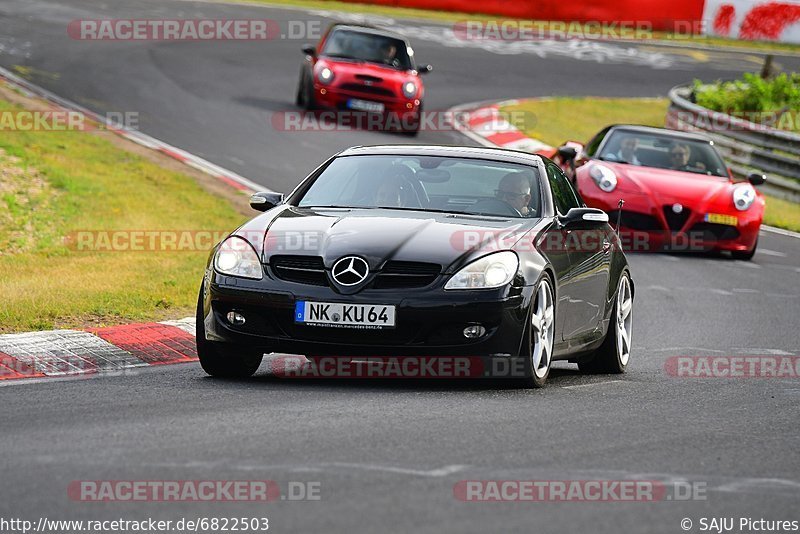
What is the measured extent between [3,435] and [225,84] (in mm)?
20001

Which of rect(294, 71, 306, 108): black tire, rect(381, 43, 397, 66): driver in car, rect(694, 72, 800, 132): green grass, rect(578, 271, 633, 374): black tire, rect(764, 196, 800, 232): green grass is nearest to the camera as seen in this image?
rect(578, 271, 633, 374): black tire

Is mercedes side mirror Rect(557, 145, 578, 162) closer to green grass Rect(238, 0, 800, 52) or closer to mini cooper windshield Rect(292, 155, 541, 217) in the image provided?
mini cooper windshield Rect(292, 155, 541, 217)

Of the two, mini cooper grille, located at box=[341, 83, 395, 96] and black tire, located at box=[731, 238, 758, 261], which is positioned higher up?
mini cooper grille, located at box=[341, 83, 395, 96]

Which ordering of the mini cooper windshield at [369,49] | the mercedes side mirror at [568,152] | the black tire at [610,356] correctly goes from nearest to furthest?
the black tire at [610,356] → the mercedes side mirror at [568,152] → the mini cooper windshield at [369,49]

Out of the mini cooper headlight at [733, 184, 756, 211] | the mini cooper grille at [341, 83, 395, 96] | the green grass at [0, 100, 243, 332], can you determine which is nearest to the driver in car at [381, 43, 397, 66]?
the mini cooper grille at [341, 83, 395, 96]

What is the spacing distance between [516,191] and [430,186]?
1.67 ft

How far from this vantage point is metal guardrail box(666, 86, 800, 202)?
2367cm

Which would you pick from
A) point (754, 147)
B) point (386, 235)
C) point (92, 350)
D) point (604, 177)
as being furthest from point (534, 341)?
point (754, 147)

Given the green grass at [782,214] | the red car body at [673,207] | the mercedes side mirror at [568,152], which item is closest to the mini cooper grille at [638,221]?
the red car body at [673,207]

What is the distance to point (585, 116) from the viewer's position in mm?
29453

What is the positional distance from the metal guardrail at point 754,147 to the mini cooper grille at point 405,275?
16.8 metres

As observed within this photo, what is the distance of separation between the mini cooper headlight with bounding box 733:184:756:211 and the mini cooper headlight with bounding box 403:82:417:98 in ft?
25.3

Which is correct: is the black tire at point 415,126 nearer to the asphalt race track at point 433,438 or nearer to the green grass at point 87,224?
the green grass at point 87,224

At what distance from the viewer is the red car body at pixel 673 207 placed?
16.2 meters
